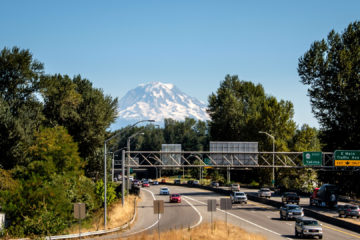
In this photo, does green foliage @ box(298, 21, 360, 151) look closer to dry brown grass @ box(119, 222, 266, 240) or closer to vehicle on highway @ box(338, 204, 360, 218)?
vehicle on highway @ box(338, 204, 360, 218)

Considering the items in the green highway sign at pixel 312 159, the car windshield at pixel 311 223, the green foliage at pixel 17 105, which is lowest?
the car windshield at pixel 311 223

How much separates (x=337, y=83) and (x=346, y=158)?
1113cm

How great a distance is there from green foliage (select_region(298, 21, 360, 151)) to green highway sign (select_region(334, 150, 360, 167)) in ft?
11.6

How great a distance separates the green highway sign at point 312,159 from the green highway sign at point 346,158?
9.91ft

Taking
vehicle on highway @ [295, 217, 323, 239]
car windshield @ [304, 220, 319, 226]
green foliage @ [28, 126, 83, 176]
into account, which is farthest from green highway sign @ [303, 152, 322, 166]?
car windshield @ [304, 220, 319, 226]

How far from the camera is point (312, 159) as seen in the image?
77.9 metres

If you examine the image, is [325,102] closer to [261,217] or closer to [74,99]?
[261,217]

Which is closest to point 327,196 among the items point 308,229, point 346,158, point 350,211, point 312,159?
point 346,158

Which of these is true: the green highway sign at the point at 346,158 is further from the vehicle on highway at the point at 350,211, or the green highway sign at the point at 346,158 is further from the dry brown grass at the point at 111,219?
the dry brown grass at the point at 111,219

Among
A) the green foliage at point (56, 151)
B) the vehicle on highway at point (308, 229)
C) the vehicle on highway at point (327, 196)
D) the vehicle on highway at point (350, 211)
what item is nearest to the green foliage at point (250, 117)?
the vehicle on highway at point (327, 196)

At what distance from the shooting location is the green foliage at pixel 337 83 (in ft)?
248

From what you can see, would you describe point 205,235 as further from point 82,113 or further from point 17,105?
point 82,113

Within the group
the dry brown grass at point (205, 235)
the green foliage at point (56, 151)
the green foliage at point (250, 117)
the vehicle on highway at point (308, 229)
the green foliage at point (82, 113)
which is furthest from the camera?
the green foliage at point (250, 117)

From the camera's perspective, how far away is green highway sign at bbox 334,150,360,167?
74.8 m
